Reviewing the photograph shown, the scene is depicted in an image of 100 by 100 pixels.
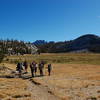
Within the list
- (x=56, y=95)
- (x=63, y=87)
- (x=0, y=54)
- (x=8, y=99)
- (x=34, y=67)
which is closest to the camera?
(x=8, y=99)

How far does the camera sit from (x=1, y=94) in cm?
2409

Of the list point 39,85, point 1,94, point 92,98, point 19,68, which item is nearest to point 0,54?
point 19,68

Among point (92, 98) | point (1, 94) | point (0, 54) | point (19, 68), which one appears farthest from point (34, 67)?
point (0, 54)

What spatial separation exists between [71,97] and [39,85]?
8.89m

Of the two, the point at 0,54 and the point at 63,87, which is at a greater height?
the point at 0,54

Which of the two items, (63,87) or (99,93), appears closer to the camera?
(99,93)

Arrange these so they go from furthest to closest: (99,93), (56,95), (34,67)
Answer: (34,67), (99,93), (56,95)

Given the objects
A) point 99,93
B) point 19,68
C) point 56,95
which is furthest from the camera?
point 19,68

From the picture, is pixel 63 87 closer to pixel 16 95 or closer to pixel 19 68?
pixel 16 95

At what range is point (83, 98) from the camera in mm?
22406

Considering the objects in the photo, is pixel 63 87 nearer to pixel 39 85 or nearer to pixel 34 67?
pixel 39 85

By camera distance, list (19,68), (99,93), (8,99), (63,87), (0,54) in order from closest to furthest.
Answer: (8,99) → (99,93) → (63,87) → (19,68) → (0,54)

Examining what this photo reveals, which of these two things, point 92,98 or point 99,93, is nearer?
point 92,98

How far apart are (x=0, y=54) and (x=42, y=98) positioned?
4613 centimetres
